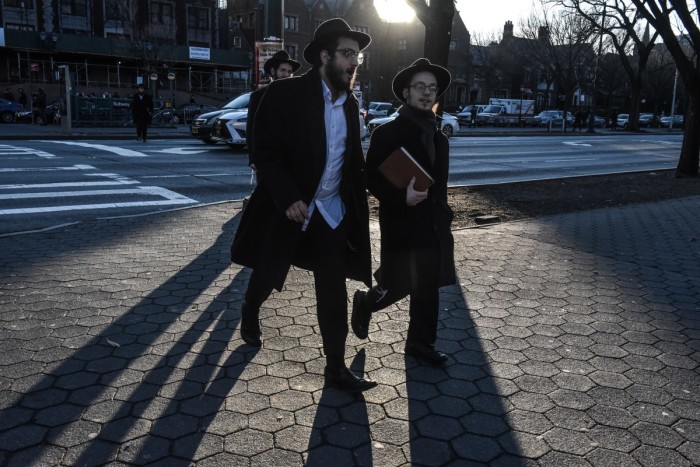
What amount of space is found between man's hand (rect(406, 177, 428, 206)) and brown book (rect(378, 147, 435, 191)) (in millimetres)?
18

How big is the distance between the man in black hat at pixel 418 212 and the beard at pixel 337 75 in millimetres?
467

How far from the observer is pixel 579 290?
18.1 ft

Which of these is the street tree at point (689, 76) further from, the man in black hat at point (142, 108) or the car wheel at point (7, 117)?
the car wheel at point (7, 117)

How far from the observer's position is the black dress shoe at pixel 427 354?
12.7 ft

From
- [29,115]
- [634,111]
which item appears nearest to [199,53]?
[29,115]

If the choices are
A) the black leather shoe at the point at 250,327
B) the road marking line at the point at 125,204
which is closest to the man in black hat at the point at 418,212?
the black leather shoe at the point at 250,327

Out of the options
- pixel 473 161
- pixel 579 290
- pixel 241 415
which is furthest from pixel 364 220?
pixel 473 161

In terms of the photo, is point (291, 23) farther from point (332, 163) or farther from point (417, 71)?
point (332, 163)

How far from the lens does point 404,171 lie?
3582mm

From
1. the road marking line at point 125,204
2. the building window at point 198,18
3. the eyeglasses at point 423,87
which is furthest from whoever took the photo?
the building window at point 198,18

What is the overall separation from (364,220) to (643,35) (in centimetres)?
5655

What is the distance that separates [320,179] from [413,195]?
544 millimetres

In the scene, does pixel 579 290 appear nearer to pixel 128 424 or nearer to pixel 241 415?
pixel 241 415

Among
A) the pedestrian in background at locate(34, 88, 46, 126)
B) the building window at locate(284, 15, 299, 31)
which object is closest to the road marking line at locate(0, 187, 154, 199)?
the pedestrian in background at locate(34, 88, 46, 126)
